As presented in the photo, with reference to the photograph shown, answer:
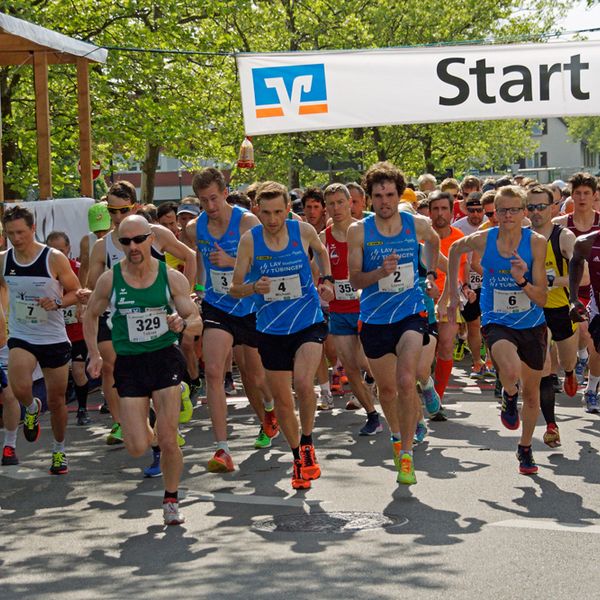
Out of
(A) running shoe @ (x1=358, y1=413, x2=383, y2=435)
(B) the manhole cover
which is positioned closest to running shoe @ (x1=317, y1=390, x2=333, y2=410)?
(A) running shoe @ (x1=358, y1=413, x2=383, y2=435)

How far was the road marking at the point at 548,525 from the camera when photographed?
7367 mm

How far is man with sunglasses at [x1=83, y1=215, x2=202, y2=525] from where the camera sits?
816 centimetres

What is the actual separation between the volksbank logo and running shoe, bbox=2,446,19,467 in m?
6.05

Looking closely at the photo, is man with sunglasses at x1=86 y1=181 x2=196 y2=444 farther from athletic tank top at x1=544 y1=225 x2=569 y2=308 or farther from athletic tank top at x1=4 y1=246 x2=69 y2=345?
athletic tank top at x1=544 y1=225 x2=569 y2=308

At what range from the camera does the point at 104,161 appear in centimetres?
3622

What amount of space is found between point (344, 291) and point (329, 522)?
414 cm

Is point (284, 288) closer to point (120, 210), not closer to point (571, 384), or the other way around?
point (120, 210)

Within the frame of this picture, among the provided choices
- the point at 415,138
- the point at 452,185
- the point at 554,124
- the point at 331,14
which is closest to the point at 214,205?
the point at 452,185

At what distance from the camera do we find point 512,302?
9.41 meters

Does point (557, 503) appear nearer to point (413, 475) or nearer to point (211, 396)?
point (413, 475)

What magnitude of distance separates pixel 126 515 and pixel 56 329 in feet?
7.39

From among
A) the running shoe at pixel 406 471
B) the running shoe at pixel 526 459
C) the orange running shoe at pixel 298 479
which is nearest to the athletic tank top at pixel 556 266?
the running shoe at pixel 526 459

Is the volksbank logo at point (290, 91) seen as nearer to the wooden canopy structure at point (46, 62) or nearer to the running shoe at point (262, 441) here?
the wooden canopy structure at point (46, 62)

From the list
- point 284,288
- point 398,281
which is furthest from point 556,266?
point 284,288
